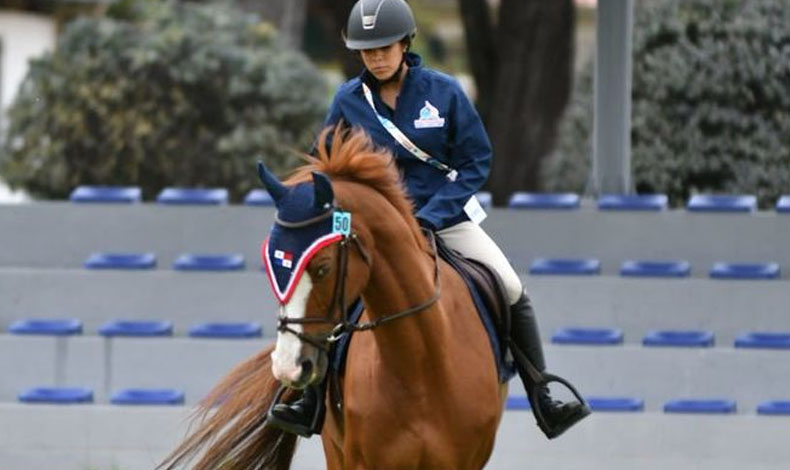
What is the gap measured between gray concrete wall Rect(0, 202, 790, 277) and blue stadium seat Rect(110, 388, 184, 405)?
1572 mm

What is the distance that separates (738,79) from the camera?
43.8 ft

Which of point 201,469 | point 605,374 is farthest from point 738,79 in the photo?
point 201,469

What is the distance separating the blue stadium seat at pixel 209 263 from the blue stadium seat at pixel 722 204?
9.25 ft

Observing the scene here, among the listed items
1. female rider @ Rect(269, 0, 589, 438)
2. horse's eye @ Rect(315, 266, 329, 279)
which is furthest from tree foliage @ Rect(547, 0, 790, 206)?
horse's eye @ Rect(315, 266, 329, 279)

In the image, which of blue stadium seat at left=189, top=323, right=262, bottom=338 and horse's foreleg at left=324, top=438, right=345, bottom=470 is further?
blue stadium seat at left=189, top=323, right=262, bottom=338

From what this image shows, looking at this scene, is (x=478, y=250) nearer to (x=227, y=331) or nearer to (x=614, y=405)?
(x=614, y=405)

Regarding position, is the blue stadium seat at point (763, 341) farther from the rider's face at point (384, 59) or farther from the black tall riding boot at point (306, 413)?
the rider's face at point (384, 59)

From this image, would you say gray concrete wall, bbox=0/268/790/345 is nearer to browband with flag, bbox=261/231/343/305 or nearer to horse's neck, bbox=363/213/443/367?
horse's neck, bbox=363/213/443/367

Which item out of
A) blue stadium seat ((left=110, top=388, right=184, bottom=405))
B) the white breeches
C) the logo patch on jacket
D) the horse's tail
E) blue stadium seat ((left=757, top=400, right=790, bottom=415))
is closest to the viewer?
the logo patch on jacket

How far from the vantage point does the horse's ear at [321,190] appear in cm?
644

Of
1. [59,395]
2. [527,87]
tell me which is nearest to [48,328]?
[59,395]

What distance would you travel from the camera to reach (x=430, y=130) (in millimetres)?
7461

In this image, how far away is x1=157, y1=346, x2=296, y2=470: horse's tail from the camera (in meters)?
8.26

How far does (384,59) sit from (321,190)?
1.04 m
